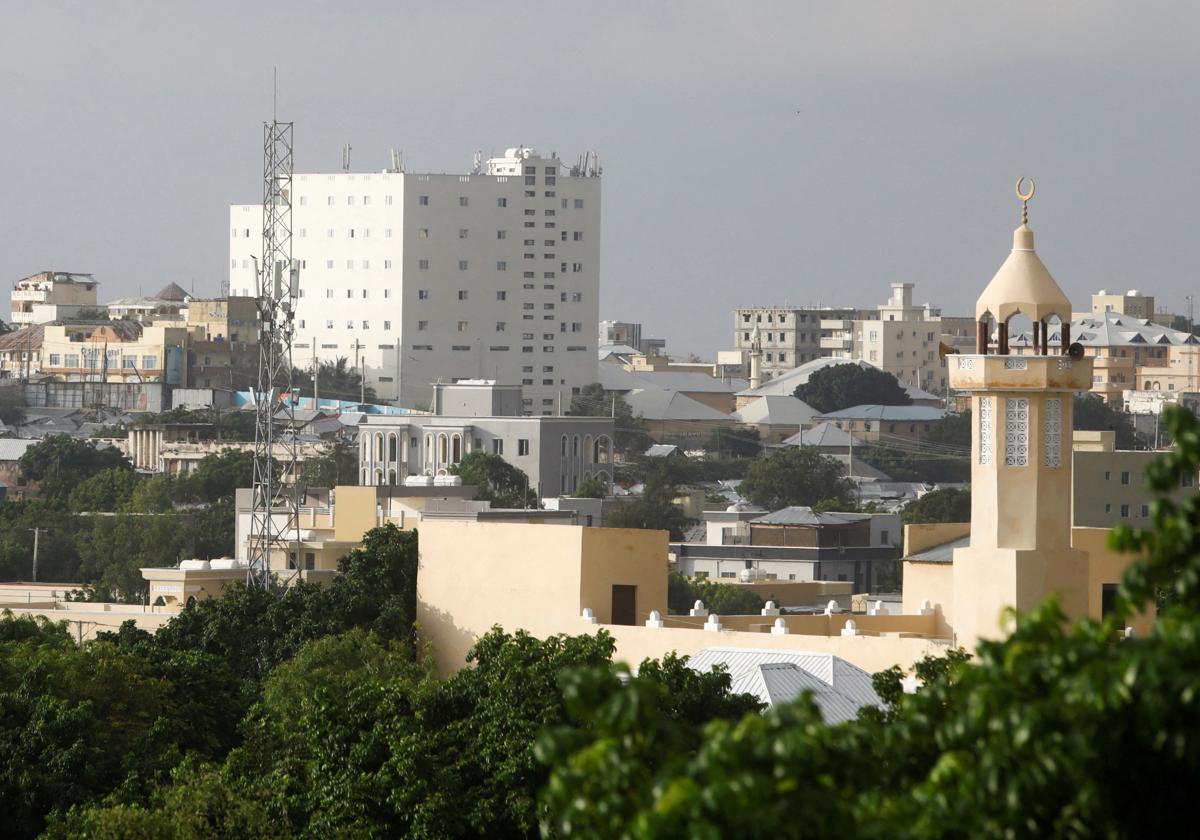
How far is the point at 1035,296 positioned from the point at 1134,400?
12800 centimetres

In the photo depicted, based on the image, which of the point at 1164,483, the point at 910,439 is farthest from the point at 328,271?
the point at 1164,483

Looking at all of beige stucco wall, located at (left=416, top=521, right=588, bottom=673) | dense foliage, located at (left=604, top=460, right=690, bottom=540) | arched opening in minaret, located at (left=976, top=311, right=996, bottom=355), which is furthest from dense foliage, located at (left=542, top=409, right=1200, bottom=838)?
dense foliage, located at (left=604, top=460, right=690, bottom=540)

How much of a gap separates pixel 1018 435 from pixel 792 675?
328 centimetres

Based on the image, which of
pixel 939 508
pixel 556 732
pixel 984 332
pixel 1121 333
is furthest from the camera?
pixel 1121 333

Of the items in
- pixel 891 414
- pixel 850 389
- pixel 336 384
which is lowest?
pixel 891 414

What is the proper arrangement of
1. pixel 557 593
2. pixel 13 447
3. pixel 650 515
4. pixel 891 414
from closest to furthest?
pixel 557 593 < pixel 650 515 < pixel 13 447 < pixel 891 414

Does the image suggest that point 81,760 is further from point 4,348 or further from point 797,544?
point 4,348

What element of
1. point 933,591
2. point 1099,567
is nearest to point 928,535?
point 933,591

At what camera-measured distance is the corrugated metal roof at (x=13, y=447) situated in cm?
11188

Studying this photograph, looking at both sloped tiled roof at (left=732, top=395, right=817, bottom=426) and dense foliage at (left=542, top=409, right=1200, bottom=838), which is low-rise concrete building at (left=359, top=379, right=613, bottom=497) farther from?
dense foliage at (left=542, top=409, right=1200, bottom=838)

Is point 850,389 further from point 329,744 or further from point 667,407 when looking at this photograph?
point 329,744

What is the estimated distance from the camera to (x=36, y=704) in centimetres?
2508

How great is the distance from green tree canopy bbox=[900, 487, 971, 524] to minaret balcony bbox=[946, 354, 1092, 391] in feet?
220

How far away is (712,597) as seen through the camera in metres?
60.4
